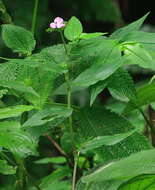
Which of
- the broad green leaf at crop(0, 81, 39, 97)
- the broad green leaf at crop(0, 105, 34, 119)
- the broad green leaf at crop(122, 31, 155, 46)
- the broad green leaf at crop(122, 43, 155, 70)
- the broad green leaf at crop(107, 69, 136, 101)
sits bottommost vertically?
the broad green leaf at crop(0, 105, 34, 119)

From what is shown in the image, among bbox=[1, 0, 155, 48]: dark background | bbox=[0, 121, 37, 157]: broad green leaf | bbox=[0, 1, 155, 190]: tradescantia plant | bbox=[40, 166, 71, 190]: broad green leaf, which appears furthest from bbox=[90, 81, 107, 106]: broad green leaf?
bbox=[1, 0, 155, 48]: dark background

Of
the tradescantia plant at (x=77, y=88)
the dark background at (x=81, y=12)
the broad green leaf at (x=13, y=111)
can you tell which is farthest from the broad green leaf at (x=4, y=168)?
the dark background at (x=81, y=12)

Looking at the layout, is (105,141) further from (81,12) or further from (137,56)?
(81,12)

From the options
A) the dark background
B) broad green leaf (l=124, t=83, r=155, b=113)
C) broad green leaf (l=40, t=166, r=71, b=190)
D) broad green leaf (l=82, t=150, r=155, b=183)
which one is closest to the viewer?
broad green leaf (l=82, t=150, r=155, b=183)

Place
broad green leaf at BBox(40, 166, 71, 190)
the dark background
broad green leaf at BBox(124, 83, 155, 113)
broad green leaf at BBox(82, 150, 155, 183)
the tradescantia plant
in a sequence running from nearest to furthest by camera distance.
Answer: broad green leaf at BBox(82, 150, 155, 183)
the tradescantia plant
broad green leaf at BBox(124, 83, 155, 113)
broad green leaf at BBox(40, 166, 71, 190)
the dark background

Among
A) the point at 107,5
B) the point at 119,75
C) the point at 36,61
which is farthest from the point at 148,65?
the point at 107,5

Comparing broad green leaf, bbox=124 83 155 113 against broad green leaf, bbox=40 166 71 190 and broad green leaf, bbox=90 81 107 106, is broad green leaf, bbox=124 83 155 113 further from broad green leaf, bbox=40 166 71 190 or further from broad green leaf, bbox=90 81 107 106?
broad green leaf, bbox=40 166 71 190

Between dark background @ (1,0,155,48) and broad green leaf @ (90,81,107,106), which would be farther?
dark background @ (1,0,155,48)
